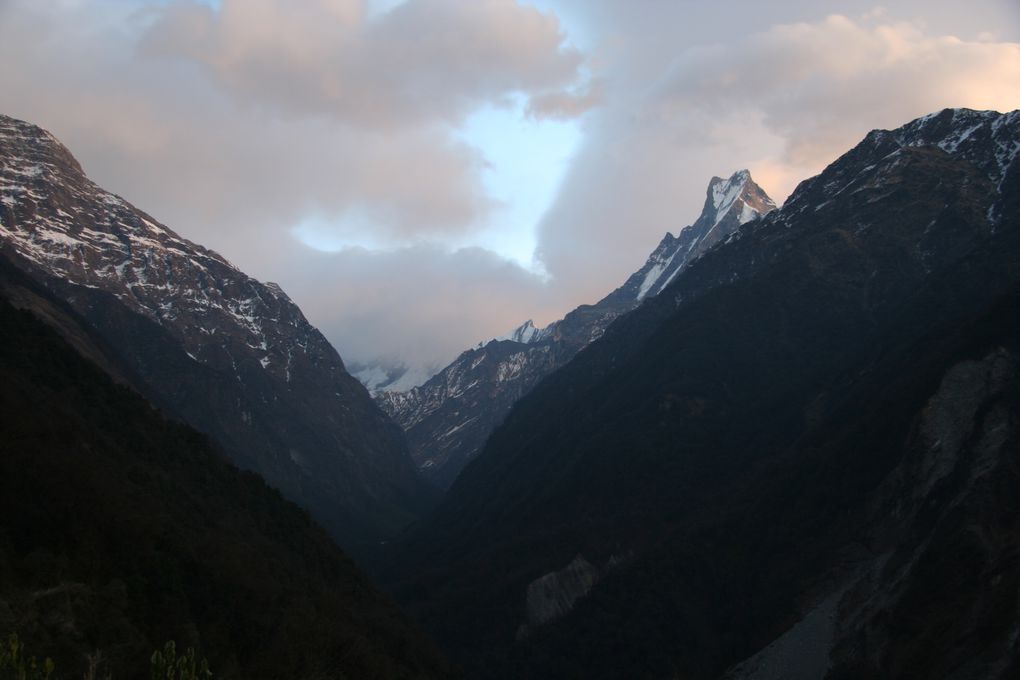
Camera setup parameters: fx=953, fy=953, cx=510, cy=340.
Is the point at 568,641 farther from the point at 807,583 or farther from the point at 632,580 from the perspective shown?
the point at 807,583

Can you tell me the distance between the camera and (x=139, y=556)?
80938mm

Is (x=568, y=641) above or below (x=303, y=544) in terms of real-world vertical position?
below

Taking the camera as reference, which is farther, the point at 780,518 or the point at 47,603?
the point at 780,518

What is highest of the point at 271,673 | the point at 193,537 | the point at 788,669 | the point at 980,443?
the point at 193,537

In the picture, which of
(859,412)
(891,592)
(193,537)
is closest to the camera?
(193,537)

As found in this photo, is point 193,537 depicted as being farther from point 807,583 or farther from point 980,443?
point 980,443

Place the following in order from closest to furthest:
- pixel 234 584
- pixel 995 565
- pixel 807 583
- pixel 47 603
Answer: pixel 47 603 < pixel 234 584 < pixel 995 565 < pixel 807 583

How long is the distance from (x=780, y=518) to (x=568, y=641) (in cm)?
4580

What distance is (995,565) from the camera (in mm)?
109250

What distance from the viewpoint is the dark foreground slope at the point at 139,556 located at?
224 feet

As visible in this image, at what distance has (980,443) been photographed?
14012 cm

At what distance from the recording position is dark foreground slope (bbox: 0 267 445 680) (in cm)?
6812

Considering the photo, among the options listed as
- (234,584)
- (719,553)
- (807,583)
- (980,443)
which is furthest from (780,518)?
(234,584)

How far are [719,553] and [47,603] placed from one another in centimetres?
13594
